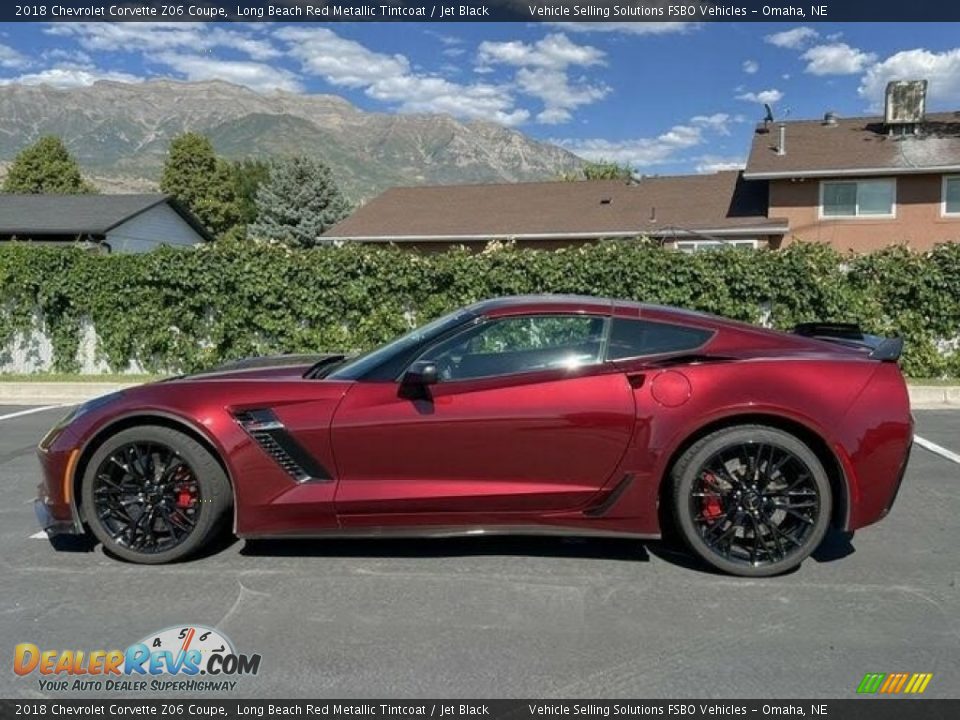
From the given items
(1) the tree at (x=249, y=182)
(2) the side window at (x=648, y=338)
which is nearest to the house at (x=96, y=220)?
(2) the side window at (x=648, y=338)

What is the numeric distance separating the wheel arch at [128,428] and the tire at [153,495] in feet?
0.08

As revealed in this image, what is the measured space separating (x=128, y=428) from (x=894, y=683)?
3.65 m

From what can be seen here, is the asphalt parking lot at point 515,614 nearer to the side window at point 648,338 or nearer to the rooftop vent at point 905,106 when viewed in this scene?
the side window at point 648,338

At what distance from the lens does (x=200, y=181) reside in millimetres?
49750

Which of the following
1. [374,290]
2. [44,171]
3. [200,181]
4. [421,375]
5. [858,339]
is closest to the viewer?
[421,375]

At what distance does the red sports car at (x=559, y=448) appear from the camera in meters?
3.86

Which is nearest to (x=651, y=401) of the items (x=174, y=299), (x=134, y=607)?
(x=134, y=607)

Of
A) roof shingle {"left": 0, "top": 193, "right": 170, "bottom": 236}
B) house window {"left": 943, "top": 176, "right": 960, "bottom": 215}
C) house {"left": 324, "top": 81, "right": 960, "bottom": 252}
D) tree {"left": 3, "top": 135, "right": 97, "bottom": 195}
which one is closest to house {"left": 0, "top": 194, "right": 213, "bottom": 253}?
roof shingle {"left": 0, "top": 193, "right": 170, "bottom": 236}

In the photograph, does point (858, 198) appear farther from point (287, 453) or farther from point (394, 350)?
point (287, 453)

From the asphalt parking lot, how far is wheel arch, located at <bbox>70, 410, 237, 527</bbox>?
1.42 feet

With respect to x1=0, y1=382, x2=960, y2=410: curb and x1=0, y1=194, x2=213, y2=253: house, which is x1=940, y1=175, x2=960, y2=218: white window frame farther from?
x1=0, y1=194, x2=213, y2=253: house
